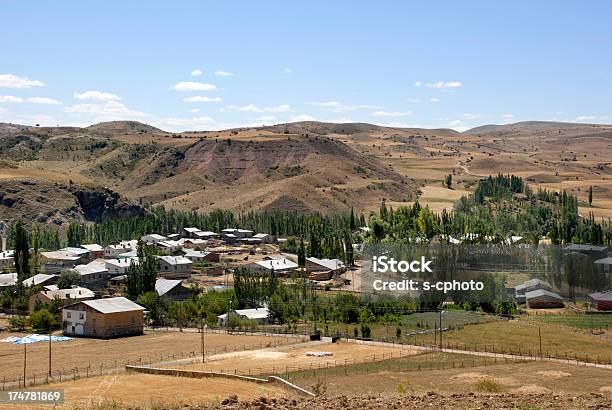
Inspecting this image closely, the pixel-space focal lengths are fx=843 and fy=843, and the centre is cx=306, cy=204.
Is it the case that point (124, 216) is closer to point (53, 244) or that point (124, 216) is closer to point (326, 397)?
point (53, 244)

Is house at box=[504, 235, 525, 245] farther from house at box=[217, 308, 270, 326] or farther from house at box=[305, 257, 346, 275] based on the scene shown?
house at box=[217, 308, 270, 326]

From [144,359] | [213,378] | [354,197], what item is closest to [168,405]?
[213,378]

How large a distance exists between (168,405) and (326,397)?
21.8 feet

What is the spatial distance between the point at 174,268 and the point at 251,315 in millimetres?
31191

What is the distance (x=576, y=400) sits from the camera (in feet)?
108

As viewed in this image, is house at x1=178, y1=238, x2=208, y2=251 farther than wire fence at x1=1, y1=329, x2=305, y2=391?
Yes

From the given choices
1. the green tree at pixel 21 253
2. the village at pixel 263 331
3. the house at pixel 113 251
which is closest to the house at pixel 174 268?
the village at pixel 263 331

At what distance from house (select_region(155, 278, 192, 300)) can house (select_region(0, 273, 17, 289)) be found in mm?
16525

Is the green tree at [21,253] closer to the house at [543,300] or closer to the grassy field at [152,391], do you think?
the grassy field at [152,391]

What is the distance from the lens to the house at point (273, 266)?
100062 mm

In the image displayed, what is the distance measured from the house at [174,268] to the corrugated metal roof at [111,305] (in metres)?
31.8

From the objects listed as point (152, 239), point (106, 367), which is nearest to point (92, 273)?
point (152, 239)

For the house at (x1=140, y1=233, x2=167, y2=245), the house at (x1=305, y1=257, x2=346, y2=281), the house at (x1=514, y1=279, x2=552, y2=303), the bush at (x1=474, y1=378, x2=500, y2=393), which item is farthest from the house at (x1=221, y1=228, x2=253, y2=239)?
the bush at (x1=474, y1=378, x2=500, y2=393)

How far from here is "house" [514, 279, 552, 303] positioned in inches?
3329
